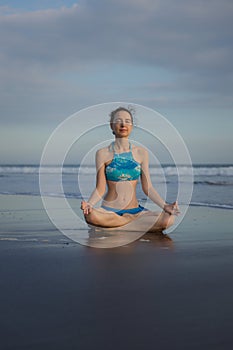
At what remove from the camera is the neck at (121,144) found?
6.05 meters

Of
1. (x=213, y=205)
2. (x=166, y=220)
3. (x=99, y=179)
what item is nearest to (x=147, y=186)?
(x=166, y=220)

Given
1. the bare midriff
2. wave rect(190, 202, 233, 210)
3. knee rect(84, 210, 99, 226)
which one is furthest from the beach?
wave rect(190, 202, 233, 210)

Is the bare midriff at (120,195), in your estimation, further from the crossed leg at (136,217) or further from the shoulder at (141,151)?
the shoulder at (141,151)

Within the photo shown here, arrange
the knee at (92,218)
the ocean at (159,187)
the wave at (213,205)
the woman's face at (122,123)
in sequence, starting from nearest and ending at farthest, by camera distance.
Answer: the knee at (92,218), the woman's face at (122,123), the wave at (213,205), the ocean at (159,187)

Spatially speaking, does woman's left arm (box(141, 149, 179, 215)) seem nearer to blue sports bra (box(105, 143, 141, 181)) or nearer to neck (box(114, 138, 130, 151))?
blue sports bra (box(105, 143, 141, 181))

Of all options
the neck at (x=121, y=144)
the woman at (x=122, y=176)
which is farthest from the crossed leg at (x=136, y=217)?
the neck at (x=121, y=144)

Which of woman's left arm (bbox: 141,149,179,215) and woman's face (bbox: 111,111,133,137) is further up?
woman's face (bbox: 111,111,133,137)

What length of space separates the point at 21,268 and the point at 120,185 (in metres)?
2.44

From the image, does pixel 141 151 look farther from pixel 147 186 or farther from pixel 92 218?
pixel 92 218

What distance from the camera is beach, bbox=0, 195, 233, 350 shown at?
230cm

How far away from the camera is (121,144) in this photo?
6.05 meters

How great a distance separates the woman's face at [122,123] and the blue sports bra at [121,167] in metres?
0.23

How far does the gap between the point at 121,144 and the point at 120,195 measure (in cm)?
61

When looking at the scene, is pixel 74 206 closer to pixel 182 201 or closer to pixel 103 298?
pixel 182 201
